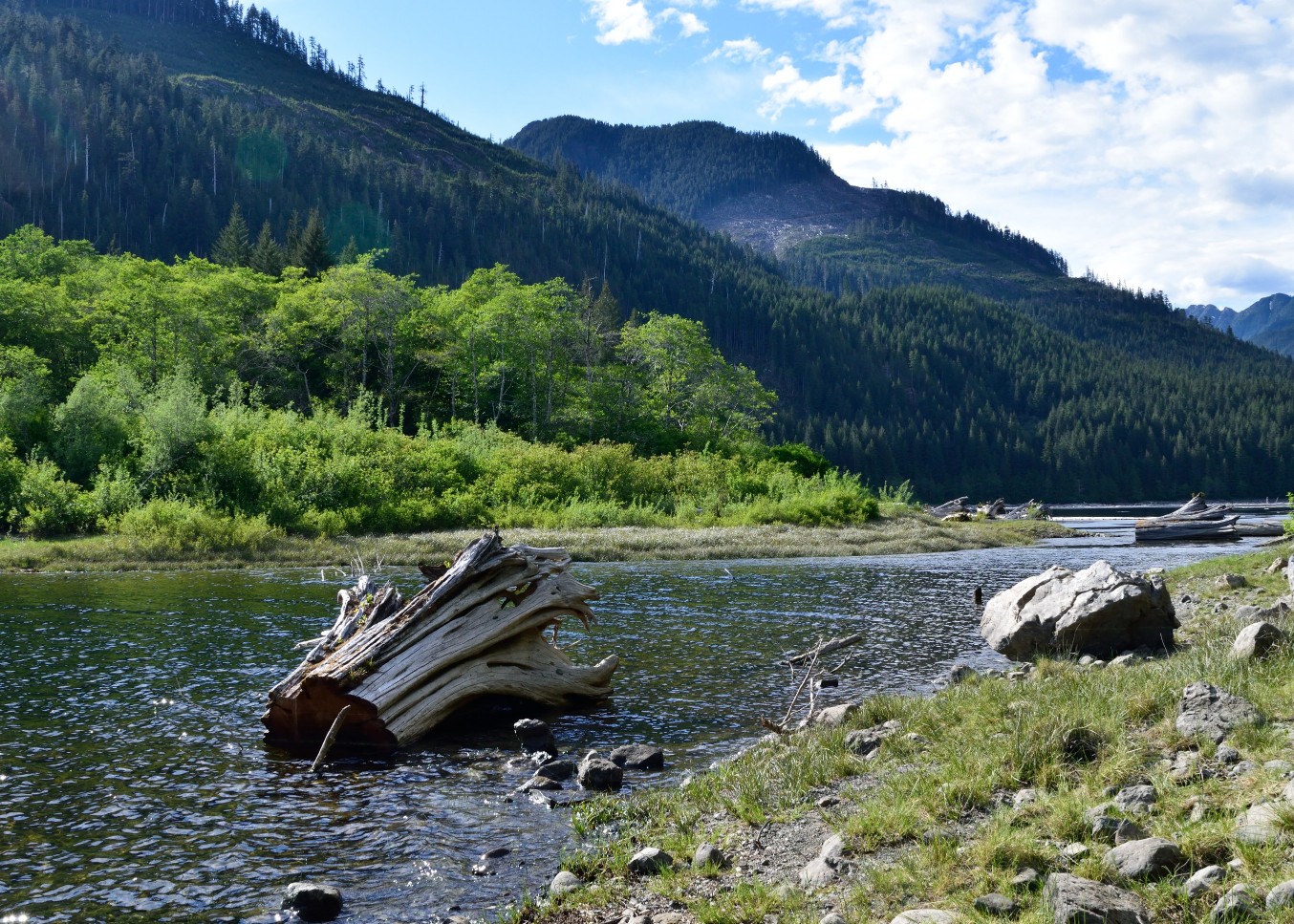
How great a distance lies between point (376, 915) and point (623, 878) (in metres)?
1.95

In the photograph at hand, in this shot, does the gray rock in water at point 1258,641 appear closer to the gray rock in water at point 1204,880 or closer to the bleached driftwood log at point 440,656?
the gray rock in water at point 1204,880

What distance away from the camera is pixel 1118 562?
124 ft

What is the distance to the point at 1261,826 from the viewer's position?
553 centimetres

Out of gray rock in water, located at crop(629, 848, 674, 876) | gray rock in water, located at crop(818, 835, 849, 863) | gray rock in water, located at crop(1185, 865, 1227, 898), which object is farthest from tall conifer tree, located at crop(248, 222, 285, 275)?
gray rock in water, located at crop(1185, 865, 1227, 898)

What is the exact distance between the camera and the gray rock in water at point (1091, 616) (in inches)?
594

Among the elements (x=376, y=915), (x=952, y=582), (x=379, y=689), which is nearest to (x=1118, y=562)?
(x=952, y=582)

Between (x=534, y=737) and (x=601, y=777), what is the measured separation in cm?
177

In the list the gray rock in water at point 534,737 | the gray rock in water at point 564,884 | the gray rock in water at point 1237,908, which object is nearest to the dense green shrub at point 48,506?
the gray rock in water at point 534,737

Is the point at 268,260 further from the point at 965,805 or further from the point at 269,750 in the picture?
the point at 965,805

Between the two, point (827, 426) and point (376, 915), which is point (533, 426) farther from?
point (827, 426)

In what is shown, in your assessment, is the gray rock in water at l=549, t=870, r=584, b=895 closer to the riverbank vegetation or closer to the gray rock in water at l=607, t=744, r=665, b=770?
the gray rock in water at l=607, t=744, r=665, b=770

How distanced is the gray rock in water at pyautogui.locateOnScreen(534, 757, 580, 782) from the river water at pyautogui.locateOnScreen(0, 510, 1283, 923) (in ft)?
1.12

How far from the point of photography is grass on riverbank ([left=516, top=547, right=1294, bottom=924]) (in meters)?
5.62

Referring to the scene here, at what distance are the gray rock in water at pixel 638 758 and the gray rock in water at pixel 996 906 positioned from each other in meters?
5.58
